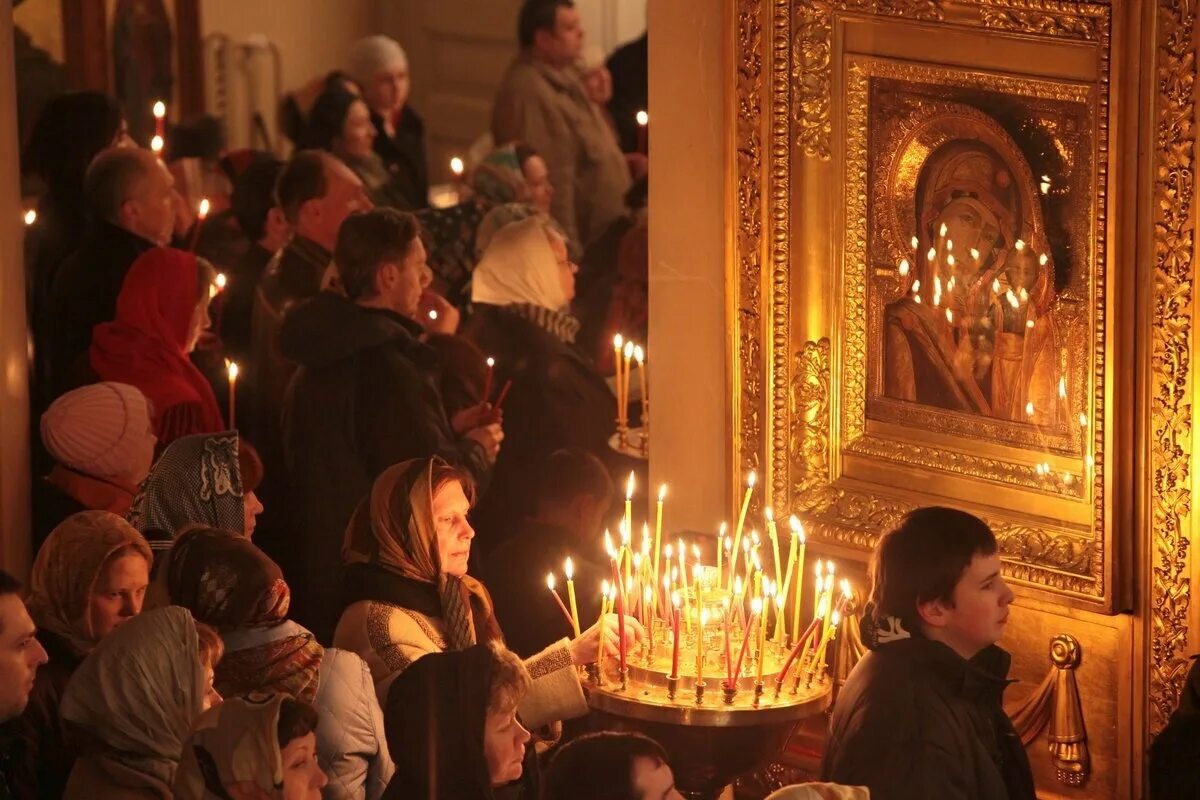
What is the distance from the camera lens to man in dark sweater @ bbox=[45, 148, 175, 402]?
8.41 meters

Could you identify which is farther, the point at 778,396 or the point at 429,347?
the point at 429,347

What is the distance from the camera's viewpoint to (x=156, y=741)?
17.7ft

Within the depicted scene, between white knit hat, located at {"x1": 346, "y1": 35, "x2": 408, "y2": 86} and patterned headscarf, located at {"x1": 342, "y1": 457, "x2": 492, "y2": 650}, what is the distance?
18.6 feet

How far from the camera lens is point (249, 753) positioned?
495 cm

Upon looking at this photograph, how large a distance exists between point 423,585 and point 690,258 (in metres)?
1.46

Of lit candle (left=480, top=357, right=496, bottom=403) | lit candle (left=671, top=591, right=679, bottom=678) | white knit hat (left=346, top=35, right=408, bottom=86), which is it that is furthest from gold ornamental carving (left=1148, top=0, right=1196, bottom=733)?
white knit hat (left=346, top=35, right=408, bottom=86)

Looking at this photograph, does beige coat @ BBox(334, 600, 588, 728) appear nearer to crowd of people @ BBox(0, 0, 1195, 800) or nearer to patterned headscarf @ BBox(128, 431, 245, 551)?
crowd of people @ BBox(0, 0, 1195, 800)

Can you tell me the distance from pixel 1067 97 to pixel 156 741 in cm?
263

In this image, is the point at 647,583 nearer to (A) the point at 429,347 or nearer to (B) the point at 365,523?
(B) the point at 365,523

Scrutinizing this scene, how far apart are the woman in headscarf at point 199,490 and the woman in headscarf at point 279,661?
0.80 meters

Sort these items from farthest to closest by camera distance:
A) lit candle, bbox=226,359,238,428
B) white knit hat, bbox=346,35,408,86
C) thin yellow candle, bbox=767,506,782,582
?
white knit hat, bbox=346,35,408,86 → lit candle, bbox=226,359,238,428 → thin yellow candle, bbox=767,506,782,582

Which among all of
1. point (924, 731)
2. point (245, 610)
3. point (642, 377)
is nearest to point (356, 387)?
point (642, 377)

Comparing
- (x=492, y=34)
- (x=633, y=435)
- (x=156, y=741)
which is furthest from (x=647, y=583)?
(x=492, y=34)

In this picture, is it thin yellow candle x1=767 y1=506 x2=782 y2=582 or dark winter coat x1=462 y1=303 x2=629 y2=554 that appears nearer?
thin yellow candle x1=767 y1=506 x2=782 y2=582
